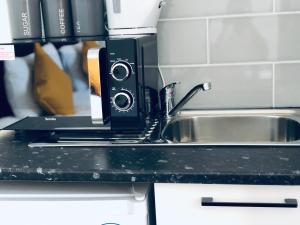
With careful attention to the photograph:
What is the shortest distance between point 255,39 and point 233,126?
31 centimetres

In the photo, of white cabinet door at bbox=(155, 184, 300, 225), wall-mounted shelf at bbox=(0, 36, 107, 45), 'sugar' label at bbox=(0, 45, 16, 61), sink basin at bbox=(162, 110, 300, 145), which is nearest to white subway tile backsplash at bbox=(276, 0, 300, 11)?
sink basin at bbox=(162, 110, 300, 145)

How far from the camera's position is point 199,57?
60.4 inches

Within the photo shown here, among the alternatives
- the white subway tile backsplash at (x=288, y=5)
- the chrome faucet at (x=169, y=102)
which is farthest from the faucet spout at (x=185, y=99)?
the white subway tile backsplash at (x=288, y=5)

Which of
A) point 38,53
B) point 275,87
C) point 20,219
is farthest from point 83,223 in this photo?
point 275,87

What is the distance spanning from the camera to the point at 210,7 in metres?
1.49

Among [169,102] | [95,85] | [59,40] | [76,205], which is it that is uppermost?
[59,40]

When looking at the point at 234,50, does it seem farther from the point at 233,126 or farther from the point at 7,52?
the point at 7,52

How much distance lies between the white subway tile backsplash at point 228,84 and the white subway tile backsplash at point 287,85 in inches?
1.1

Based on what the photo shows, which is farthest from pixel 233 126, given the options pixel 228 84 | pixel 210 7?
pixel 210 7

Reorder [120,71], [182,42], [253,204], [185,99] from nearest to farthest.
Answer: [253,204] → [120,71] → [185,99] → [182,42]

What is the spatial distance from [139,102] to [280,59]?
1.88 ft

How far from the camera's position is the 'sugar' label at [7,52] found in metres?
1.24

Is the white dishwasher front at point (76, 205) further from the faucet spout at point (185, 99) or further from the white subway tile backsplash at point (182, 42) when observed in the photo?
the white subway tile backsplash at point (182, 42)

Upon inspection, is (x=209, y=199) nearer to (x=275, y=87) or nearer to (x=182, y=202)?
(x=182, y=202)
